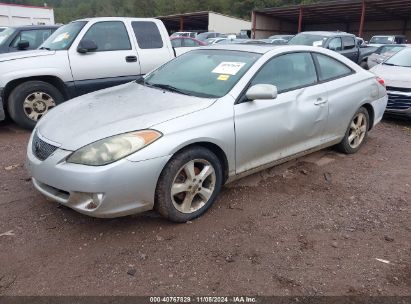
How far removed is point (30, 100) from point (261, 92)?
4.04 m

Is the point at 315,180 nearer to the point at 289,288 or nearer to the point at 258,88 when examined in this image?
Result: the point at 258,88

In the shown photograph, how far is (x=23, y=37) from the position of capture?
8453 mm

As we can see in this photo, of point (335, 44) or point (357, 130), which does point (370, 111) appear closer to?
point (357, 130)

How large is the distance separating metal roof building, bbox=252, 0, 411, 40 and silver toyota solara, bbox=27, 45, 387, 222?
2887 cm

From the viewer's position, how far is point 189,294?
262 cm

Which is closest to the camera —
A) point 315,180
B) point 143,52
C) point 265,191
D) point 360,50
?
point 265,191

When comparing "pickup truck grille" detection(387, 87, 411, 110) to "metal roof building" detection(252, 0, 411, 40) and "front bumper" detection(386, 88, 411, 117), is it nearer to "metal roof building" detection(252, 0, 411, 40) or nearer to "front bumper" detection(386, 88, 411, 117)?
"front bumper" detection(386, 88, 411, 117)

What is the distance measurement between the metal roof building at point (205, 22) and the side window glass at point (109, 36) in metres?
34.9

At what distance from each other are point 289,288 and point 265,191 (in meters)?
1.58

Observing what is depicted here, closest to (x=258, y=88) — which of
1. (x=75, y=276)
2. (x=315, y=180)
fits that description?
(x=315, y=180)

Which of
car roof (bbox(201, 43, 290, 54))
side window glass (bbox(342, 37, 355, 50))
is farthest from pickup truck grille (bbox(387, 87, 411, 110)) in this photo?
side window glass (bbox(342, 37, 355, 50))

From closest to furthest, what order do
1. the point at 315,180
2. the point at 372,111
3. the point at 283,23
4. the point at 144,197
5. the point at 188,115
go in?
the point at 144,197 < the point at 188,115 < the point at 315,180 < the point at 372,111 < the point at 283,23

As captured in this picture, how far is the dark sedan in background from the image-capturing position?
8258mm

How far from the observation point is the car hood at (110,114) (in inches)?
125
